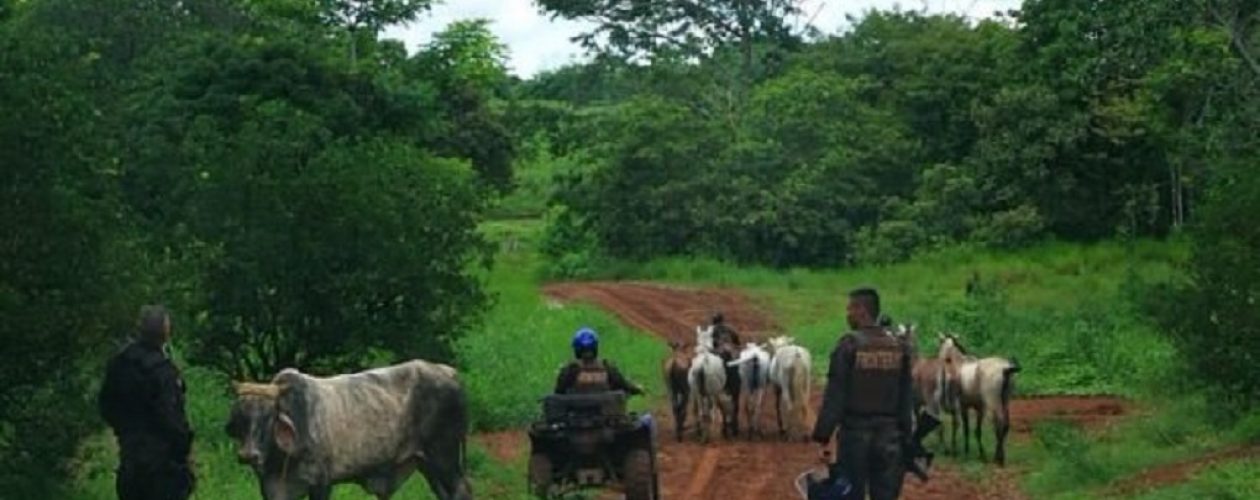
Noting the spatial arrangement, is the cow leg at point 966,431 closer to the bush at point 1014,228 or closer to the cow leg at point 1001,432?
the cow leg at point 1001,432

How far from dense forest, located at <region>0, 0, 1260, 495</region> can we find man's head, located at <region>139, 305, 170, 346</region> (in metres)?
3.41

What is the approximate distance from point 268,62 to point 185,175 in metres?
10.7

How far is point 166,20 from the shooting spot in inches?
1972

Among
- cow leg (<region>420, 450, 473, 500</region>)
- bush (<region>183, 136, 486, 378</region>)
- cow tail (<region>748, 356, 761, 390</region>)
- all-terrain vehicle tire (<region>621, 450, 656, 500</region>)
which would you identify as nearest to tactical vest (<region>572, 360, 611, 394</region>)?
all-terrain vehicle tire (<region>621, 450, 656, 500</region>)

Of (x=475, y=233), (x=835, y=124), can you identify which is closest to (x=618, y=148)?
(x=835, y=124)

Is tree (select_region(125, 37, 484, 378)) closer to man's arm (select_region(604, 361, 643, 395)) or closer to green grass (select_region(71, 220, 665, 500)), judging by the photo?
green grass (select_region(71, 220, 665, 500))

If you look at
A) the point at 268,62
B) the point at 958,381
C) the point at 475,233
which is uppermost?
the point at 268,62

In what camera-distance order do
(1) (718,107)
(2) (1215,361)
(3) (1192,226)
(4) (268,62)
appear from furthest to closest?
1. (1) (718,107)
2. (4) (268,62)
3. (3) (1192,226)
4. (2) (1215,361)

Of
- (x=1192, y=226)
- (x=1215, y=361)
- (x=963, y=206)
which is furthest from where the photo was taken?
(x=963, y=206)

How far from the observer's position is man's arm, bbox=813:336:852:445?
11742mm

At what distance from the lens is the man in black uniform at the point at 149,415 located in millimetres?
11031

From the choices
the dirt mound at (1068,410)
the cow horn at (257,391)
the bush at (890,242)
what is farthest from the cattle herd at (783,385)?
the bush at (890,242)

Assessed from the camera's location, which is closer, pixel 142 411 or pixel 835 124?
pixel 142 411

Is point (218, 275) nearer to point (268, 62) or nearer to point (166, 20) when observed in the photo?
Answer: point (268, 62)
